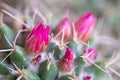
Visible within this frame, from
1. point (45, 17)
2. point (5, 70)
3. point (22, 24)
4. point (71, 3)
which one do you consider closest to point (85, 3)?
point (71, 3)

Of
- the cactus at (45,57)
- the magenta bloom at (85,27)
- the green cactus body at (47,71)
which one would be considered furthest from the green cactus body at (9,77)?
the magenta bloom at (85,27)

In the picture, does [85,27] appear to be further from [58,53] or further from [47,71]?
[47,71]

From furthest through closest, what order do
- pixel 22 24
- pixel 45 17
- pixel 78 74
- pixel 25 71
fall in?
pixel 45 17
pixel 22 24
pixel 78 74
pixel 25 71

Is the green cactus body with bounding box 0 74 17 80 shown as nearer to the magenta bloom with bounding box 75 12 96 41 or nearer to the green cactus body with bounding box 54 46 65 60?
the green cactus body with bounding box 54 46 65 60

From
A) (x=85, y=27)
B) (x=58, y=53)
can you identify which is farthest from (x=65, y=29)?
(x=58, y=53)

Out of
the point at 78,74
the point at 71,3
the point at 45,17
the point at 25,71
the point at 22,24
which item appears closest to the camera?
the point at 25,71

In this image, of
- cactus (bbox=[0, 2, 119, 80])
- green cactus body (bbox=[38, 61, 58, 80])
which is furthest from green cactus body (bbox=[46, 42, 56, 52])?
green cactus body (bbox=[38, 61, 58, 80])

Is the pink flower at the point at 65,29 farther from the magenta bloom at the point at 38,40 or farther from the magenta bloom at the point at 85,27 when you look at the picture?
the magenta bloom at the point at 38,40

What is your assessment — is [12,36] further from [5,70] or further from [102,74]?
[102,74]
